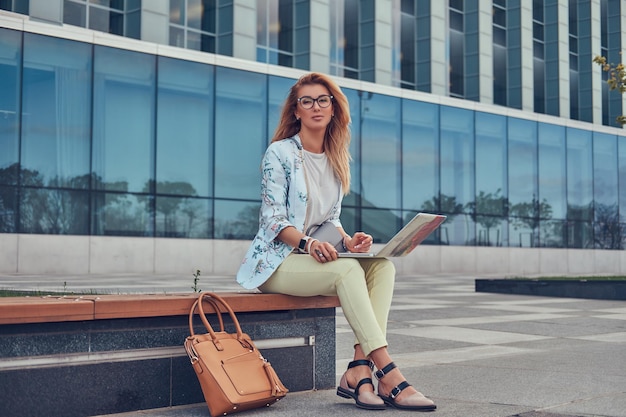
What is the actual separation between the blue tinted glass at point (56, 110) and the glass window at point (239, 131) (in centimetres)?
414

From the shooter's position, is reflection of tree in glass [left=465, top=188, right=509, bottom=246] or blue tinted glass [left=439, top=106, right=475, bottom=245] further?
reflection of tree in glass [left=465, top=188, right=509, bottom=246]

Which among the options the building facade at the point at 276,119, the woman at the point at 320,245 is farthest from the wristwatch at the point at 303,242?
the building facade at the point at 276,119

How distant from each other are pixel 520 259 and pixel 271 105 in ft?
43.5

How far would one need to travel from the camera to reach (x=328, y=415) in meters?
3.97

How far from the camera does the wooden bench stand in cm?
356

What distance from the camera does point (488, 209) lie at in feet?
104

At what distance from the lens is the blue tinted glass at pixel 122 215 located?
21812 millimetres

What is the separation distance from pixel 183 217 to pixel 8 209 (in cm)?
503

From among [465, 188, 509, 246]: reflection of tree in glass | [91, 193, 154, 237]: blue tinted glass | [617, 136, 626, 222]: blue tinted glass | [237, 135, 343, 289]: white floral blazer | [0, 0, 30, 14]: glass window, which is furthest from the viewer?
[617, 136, 626, 222]: blue tinted glass

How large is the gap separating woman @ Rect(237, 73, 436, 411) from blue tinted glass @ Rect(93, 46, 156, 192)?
1797cm

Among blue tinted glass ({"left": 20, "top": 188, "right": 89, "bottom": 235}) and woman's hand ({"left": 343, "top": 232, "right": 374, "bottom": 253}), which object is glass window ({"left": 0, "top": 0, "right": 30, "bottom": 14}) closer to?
blue tinted glass ({"left": 20, "top": 188, "right": 89, "bottom": 235})

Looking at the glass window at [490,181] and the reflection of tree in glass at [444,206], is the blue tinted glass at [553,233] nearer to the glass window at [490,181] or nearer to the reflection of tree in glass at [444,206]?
the glass window at [490,181]

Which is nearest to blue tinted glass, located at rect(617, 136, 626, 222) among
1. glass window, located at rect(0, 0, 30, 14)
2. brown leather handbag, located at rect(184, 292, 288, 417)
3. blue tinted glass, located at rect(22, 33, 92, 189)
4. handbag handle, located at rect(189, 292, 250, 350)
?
blue tinted glass, located at rect(22, 33, 92, 189)

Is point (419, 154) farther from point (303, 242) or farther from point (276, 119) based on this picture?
point (303, 242)
